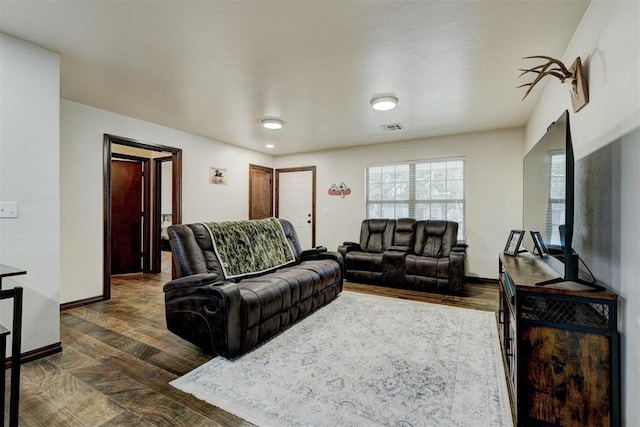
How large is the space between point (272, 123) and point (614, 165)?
3601 millimetres

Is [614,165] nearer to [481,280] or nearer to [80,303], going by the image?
[481,280]

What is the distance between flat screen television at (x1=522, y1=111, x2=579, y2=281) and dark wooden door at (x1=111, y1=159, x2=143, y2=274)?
587cm

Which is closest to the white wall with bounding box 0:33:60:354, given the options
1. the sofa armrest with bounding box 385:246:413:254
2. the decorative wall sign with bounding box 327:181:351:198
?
the sofa armrest with bounding box 385:246:413:254

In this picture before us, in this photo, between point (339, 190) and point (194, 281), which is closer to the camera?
point (194, 281)

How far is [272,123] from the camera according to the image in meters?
4.21

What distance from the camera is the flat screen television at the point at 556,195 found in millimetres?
1504

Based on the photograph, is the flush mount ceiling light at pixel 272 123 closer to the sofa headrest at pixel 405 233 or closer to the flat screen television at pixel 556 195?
the sofa headrest at pixel 405 233

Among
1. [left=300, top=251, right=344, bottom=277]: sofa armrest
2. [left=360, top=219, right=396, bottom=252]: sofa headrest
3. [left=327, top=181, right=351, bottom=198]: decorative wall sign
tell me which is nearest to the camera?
[left=300, top=251, right=344, bottom=277]: sofa armrest

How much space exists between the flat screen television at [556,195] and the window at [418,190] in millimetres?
2626

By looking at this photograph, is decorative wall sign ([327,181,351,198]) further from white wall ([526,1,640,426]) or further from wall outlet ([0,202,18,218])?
wall outlet ([0,202,18,218])

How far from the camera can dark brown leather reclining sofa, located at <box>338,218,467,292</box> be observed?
4145 millimetres

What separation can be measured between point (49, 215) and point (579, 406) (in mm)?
3595

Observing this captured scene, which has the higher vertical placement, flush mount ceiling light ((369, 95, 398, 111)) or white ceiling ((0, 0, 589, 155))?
white ceiling ((0, 0, 589, 155))

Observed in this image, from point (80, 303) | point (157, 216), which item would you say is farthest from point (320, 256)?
point (157, 216)
